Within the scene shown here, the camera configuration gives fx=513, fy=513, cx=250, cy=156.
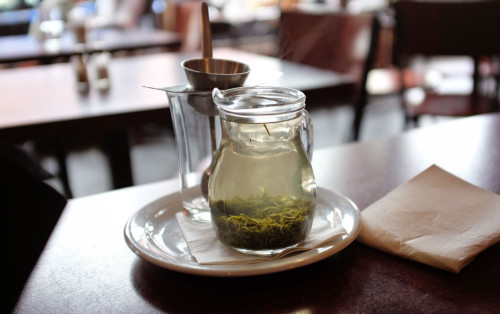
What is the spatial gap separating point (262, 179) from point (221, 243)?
10cm

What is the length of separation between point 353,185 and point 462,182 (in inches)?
6.2

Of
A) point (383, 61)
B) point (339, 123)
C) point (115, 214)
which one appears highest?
point (115, 214)

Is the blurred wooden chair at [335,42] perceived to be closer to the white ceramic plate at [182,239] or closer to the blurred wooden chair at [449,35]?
the blurred wooden chair at [449,35]

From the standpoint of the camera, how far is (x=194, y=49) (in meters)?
3.29

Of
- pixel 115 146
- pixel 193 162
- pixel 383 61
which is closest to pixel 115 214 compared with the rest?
pixel 193 162

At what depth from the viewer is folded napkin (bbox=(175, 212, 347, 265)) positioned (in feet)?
1.79

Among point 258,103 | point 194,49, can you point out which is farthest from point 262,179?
point 194,49

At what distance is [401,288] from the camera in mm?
519

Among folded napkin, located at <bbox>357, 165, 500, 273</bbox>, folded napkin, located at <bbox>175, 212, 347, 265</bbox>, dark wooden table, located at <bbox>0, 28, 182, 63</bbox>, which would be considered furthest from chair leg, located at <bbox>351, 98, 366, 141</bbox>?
folded napkin, located at <bbox>175, 212, 347, 265</bbox>

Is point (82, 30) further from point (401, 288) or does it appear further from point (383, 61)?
point (383, 61)

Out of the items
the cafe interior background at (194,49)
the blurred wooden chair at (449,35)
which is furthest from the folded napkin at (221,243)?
the blurred wooden chair at (449,35)

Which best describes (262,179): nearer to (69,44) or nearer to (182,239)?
(182,239)

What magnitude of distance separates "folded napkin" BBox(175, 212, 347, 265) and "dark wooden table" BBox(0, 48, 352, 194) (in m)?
0.63

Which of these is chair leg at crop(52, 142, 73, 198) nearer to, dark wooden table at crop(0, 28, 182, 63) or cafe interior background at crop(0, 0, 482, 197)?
cafe interior background at crop(0, 0, 482, 197)
